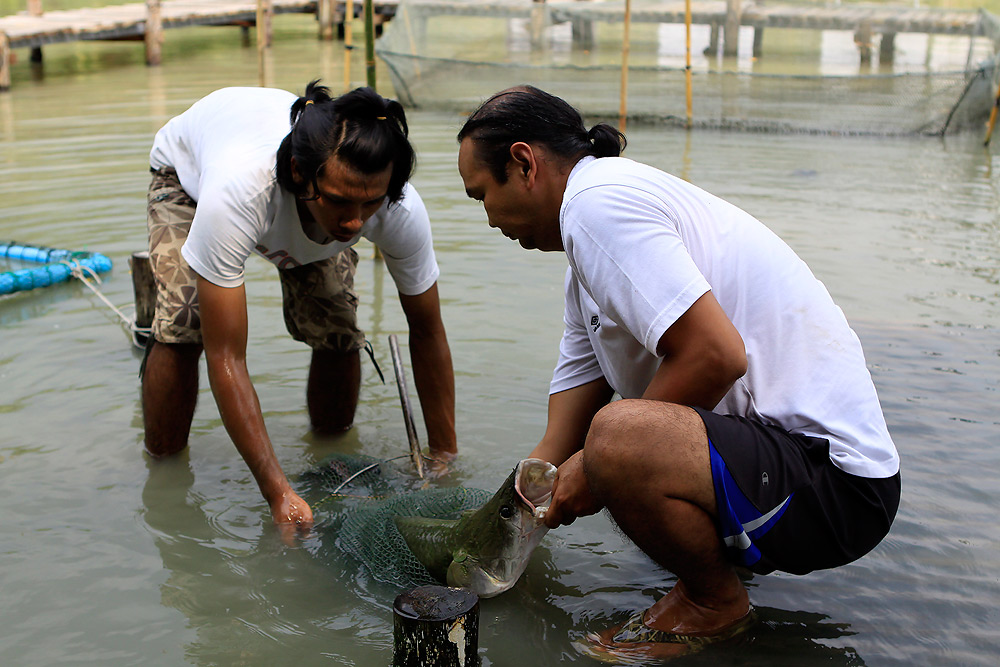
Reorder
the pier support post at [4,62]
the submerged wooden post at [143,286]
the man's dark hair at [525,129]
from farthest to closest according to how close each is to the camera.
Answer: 1. the pier support post at [4,62]
2. the submerged wooden post at [143,286]
3. the man's dark hair at [525,129]

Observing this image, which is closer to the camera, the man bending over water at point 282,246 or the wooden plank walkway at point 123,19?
the man bending over water at point 282,246

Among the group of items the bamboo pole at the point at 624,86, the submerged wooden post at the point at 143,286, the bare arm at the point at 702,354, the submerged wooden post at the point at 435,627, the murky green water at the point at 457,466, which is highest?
the bamboo pole at the point at 624,86

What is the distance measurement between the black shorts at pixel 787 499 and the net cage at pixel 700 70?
29.6ft

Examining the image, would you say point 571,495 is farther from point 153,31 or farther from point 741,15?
point 153,31

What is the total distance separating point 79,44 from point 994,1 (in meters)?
21.7

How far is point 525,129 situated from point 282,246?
1328 millimetres

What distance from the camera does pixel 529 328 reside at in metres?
5.00

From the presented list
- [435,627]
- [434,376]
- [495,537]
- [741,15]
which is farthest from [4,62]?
[435,627]

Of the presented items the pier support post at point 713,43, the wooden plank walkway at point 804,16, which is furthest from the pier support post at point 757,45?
the wooden plank walkway at point 804,16

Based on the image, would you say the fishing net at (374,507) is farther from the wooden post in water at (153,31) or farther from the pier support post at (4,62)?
the wooden post in water at (153,31)

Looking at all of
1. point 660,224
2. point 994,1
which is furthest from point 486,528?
point 994,1

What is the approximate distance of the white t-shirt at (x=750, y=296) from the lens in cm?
212

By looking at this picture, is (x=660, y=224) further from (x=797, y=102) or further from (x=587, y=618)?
(x=797, y=102)

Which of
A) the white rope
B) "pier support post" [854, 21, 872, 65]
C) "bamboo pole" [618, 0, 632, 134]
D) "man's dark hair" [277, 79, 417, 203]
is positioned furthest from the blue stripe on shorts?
"pier support post" [854, 21, 872, 65]
